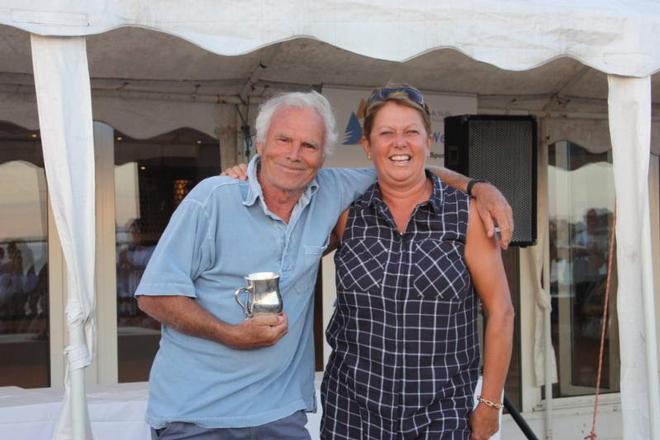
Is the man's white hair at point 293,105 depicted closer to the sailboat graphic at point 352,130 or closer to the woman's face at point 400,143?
the woman's face at point 400,143

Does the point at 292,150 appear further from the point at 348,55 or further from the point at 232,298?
the point at 348,55

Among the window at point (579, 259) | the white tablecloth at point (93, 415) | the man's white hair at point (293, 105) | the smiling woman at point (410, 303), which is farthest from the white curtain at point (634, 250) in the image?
the window at point (579, 259)

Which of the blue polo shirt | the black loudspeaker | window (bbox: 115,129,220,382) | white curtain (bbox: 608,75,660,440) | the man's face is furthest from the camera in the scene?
window (bbox: 115,129,220,382)

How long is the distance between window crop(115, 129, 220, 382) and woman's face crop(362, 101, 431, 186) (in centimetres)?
319

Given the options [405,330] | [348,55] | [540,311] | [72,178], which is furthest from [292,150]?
[540,311]

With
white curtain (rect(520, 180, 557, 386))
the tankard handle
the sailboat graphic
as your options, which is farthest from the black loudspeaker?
the tankard handle

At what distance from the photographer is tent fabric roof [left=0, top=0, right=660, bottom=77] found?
2807mm

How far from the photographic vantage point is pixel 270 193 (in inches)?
81.2

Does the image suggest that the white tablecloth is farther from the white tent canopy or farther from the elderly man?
the elderly man

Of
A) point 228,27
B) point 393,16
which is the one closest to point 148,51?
point 228,27

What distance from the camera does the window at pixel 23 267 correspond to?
4.96 metres

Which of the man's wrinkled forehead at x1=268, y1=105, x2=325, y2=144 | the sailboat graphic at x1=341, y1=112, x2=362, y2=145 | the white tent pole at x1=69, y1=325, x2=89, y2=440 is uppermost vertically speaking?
the sailboat graphic at x1=341, y1=112, x2=362, y2=145

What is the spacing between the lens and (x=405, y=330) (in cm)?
200

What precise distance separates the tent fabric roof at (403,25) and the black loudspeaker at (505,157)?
114 cm
